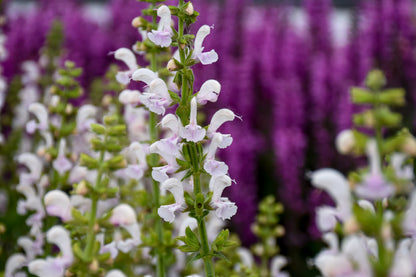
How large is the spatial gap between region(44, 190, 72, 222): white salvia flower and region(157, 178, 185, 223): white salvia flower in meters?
0.20

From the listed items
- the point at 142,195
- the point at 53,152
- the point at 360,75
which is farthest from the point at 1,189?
the point at 360,75

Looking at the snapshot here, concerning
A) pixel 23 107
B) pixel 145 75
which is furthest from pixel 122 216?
pixel 23 107

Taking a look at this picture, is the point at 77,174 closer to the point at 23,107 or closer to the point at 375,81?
the point at 375,81

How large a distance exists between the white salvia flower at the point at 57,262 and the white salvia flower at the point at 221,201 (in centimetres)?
20

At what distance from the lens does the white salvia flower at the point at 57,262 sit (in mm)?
657

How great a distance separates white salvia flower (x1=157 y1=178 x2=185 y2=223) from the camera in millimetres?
633

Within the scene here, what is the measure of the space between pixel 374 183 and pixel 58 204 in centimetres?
51

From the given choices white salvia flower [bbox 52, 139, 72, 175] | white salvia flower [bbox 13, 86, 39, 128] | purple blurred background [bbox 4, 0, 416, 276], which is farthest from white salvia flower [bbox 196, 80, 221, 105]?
white salvia flower [bbox 13, 86, 39, 128]

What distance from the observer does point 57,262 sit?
66 cm

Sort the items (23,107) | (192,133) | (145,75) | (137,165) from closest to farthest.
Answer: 1. (192,133)
2. (145,75)
3. (137,165)
4. (23,107)

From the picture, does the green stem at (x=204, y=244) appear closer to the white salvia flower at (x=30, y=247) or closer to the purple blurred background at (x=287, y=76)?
the white salvia flower at (x=30, y=247)

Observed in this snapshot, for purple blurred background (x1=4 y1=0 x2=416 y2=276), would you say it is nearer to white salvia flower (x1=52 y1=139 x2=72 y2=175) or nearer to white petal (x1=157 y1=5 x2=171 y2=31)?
white salvia flower (x1=52 y1=139 x2=72 y2=175)

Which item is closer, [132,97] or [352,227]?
[352,227]

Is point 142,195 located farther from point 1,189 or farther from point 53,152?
point 1,189
